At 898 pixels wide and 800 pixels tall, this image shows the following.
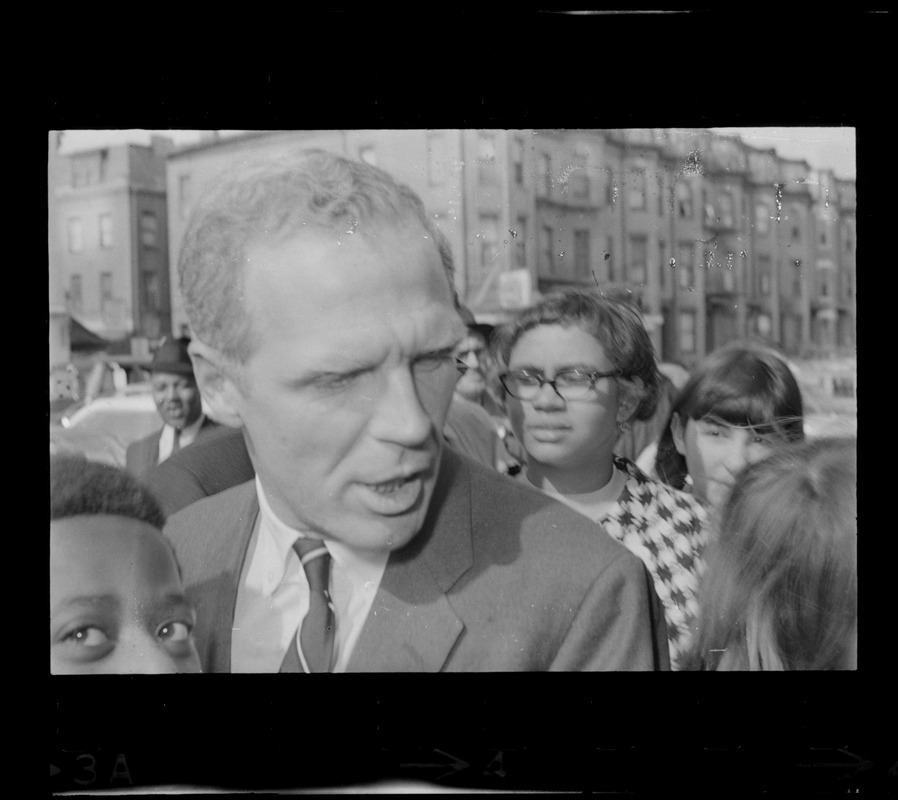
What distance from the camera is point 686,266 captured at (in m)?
2.88

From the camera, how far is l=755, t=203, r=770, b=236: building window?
290cm

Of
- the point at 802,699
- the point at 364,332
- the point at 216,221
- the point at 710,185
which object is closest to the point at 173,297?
the point at 216,221

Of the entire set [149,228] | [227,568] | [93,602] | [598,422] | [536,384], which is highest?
[149,228]

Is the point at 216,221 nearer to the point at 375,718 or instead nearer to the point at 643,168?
the point at 643,168

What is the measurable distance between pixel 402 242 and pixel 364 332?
0.32 metres

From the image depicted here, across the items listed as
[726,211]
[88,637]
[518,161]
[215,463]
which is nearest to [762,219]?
[726,211]

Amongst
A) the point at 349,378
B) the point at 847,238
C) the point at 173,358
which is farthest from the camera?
the point at 847,238


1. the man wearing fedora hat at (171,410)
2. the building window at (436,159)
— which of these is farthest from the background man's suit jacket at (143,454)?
the building window at (436,159)

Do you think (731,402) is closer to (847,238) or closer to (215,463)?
(847,238)

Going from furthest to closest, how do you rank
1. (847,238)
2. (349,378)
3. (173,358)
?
1. (847,238)
2. (173,358)
3. (349,378)

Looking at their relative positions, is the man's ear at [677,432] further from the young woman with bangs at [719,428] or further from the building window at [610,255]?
the building window at [610,255]

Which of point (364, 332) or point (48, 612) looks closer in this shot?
point (364, 332)

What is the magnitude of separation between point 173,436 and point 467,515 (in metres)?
1.01

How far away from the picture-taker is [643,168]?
2869 millimetres
